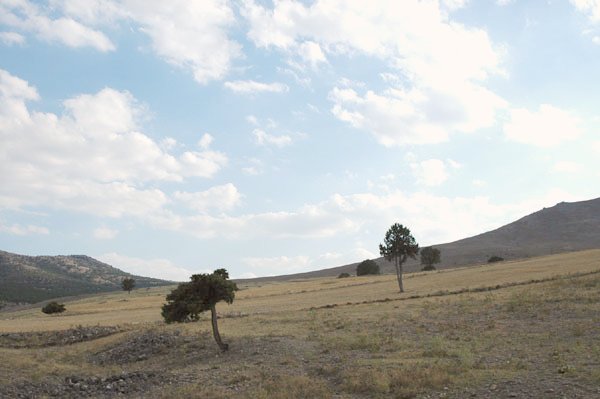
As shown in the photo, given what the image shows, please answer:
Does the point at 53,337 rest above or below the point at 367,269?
below

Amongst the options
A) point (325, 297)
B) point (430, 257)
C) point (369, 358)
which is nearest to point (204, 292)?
point (369, 358)

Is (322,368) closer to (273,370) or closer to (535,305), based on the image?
(273,370)

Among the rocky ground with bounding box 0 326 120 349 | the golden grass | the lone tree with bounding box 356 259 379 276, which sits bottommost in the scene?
the rocky ground with bounding box 0 326 120 349

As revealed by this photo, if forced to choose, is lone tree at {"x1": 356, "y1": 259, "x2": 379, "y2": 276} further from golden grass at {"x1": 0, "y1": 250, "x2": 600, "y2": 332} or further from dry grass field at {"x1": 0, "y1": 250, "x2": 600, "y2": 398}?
dry grass field at {"x1": 0, "y1": 250, "x2": 600, "y2": 398}

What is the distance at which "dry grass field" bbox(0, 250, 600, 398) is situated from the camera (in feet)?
62.0

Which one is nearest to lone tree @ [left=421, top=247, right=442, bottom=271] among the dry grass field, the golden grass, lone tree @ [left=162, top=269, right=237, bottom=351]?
the golden grass

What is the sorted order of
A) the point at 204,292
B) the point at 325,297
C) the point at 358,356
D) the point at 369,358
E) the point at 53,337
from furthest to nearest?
the point at 325,297 < the point at 53,337 < the point at 204,292 < the point at 358,356 < the point at 369,358

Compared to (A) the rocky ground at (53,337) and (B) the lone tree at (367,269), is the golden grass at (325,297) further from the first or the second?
(B) the lone tree at (367,269)

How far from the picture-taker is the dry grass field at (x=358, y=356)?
62.0ft

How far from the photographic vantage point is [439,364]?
21.6 meters

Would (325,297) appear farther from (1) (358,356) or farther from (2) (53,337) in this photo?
(1) (358,356)

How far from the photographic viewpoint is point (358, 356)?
1016 inches

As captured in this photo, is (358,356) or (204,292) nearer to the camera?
(358,356)

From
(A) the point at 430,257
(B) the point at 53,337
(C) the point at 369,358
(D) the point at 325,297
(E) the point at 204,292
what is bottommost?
(C) the point at 369,358
